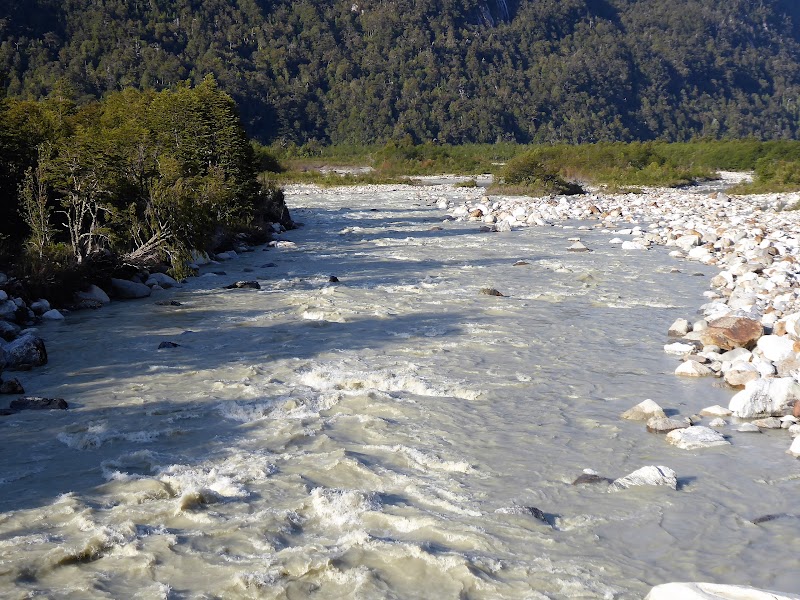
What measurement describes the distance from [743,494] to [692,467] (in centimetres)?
47

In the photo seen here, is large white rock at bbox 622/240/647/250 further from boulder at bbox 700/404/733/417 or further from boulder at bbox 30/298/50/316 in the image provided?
boulder at bbox 30/298/50/316

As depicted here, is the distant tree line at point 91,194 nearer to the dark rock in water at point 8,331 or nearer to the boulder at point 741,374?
the dark rock in water at point 8,331

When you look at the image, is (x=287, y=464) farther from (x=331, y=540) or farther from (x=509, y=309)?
(x=509, y=309)

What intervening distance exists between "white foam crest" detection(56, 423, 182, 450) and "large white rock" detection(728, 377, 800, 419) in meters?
4.53

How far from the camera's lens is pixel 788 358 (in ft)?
25.6

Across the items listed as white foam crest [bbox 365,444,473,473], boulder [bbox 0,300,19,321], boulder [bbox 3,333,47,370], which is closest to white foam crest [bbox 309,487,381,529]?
white foam crest [bbox 365,444,473,473]

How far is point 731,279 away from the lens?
522 inches

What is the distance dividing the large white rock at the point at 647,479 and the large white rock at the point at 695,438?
0.65 m

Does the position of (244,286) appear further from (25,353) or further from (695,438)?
(695,438)

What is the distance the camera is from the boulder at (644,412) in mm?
6824

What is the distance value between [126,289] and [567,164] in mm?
42035

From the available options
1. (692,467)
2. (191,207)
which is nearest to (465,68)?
(191,207)

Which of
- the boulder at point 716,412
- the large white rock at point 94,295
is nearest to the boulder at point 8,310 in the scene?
the large white rock at point 94,295

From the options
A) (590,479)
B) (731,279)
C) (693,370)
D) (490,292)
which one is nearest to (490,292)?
(490,292)
